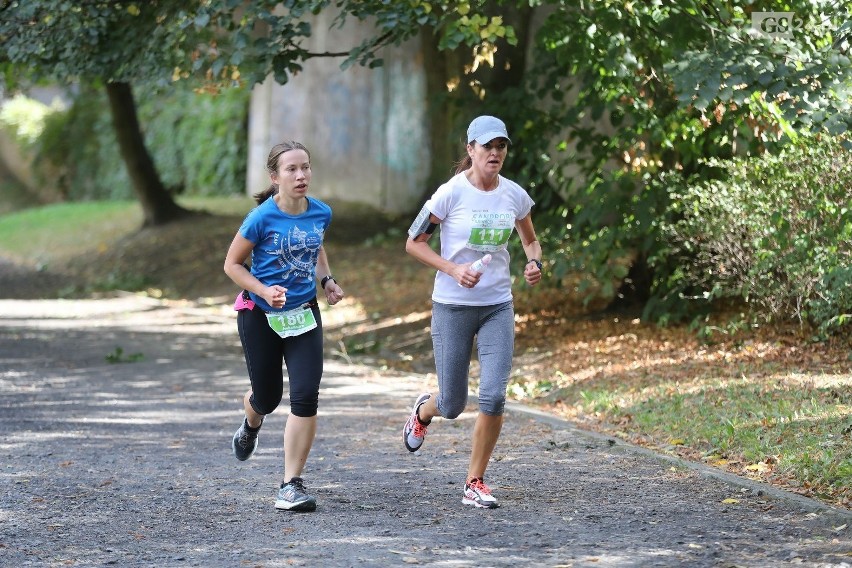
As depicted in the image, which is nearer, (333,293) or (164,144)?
(333,293)

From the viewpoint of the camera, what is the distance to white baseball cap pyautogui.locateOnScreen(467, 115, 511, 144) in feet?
19.8

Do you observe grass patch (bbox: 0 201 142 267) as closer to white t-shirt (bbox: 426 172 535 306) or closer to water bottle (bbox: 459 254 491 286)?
white t-shirt (bbox: 426 172 535 306)

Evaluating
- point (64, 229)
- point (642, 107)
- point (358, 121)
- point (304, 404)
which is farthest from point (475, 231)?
point (64, 229)

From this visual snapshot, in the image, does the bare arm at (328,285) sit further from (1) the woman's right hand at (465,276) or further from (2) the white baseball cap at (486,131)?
(2) the white baseball cap at (486,131)

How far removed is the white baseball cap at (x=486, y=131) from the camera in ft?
19.8

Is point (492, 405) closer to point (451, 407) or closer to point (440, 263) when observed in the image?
point (451, 407)

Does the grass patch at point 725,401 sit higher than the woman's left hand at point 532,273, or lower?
lower

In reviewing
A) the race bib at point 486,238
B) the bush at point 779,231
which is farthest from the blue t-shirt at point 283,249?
the bush at point 779,231

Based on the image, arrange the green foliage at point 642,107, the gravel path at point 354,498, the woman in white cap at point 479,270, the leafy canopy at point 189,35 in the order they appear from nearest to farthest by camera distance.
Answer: the gravel path at point 354,498 < the woman in white cap at point 479,270 < the green foliage at point 642,107 < the leafy canopy at point 189,35

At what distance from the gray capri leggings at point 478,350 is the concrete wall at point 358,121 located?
14.5 meters

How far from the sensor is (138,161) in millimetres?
21750

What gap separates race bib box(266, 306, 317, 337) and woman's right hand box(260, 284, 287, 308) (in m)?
0.20

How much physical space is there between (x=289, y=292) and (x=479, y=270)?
93 centimetres

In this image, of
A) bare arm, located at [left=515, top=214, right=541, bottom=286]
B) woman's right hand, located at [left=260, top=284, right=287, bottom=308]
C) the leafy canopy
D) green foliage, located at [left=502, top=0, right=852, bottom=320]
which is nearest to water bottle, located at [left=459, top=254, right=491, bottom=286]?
bare arm, located at [left=515, top=214, right=541, bottom=286]
